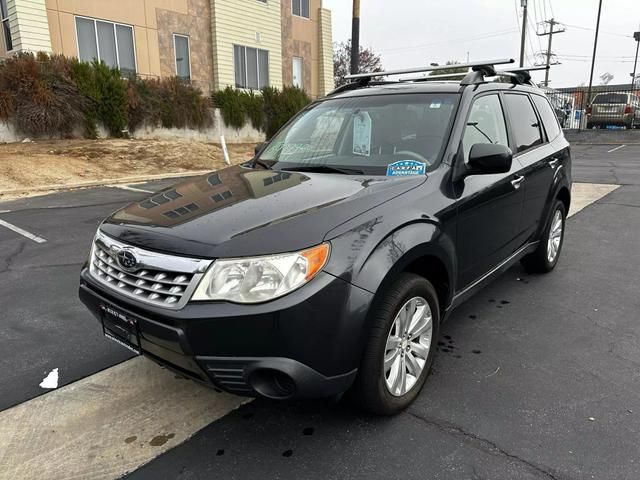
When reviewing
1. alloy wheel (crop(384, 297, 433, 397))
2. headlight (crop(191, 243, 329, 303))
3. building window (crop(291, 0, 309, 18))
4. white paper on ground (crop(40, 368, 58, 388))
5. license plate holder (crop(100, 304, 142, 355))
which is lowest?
white paper on ground (crop(40, 368, 58, 388))

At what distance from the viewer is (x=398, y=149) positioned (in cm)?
328

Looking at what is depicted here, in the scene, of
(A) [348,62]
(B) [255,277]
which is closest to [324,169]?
(B) [255,277]

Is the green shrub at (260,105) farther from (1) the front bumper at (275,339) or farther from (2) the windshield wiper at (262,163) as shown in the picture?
(1) the front bumper at (275,339)

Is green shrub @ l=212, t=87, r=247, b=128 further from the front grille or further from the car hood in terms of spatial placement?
the front grille

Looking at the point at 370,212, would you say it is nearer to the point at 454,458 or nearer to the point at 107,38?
the point at 454,458

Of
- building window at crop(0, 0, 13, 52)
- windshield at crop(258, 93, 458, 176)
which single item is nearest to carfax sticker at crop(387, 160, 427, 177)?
windshield at crop(258, 93, 458, 176)

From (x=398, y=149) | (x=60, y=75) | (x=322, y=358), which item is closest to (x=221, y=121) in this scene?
(x=60, y=75)

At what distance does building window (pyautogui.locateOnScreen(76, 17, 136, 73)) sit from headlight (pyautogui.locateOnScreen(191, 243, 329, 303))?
1575 cm

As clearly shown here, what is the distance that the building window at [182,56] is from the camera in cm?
1842

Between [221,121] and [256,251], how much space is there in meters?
17.6

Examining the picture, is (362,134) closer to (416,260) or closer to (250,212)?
(416,260)

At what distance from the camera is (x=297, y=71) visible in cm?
2348

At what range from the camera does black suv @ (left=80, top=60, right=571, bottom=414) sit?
2.17 m

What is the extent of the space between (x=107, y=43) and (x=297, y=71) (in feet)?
30.3
